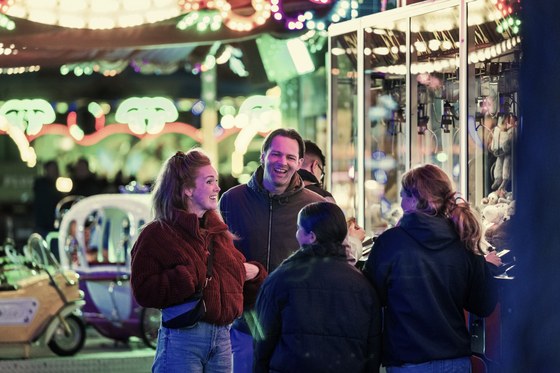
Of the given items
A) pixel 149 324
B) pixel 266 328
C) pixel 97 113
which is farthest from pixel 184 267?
pixel 97 113

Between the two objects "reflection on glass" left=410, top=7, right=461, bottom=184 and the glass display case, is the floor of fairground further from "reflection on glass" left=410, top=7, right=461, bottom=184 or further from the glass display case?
"reflection on glass" left=410, top=7, right=461, bottom=184

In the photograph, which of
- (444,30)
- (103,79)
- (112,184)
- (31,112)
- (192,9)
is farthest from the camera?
(103,79)

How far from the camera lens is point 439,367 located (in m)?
4.57

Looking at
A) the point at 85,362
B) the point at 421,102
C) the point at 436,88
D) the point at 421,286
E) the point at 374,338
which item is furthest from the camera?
the point at 85,362

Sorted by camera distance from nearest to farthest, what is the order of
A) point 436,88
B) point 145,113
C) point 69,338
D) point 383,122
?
point 436,88 < point 383,122 < point 69,338 < point 145,113

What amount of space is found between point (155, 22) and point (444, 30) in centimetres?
372

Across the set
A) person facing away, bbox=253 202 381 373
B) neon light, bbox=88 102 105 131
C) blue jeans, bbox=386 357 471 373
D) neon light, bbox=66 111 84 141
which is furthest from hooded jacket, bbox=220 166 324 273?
neon light, bbox=88 102 105 131

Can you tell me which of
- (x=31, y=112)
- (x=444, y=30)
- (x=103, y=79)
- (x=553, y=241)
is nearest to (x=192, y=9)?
(x=444, y=30)

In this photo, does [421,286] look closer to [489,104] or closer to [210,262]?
[210,262]

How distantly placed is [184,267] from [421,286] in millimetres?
1005

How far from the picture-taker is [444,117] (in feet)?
25.3

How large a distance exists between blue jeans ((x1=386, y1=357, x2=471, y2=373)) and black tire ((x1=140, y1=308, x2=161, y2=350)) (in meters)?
6.04

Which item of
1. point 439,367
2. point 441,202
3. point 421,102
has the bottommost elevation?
point 439,367

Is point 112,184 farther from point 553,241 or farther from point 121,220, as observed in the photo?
point 553,241
